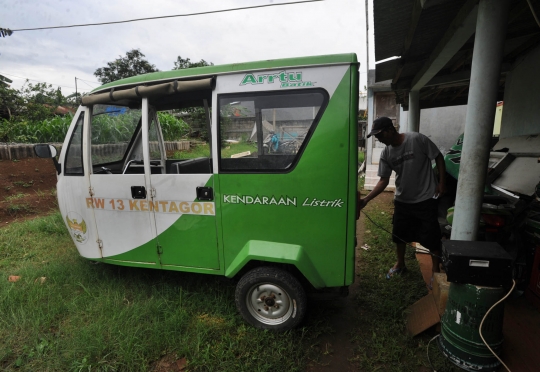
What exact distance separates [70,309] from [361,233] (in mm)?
4091

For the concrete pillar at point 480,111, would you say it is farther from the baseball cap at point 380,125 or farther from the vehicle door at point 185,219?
the vehicle door at point 185,219

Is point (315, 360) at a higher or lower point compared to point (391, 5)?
lower

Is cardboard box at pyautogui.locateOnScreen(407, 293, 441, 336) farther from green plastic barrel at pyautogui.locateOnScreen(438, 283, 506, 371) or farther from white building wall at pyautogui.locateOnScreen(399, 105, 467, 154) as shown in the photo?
white building wall at pyautogui.locateOnScreen(399, 105, 467, 154)

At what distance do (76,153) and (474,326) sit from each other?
11.9 feet

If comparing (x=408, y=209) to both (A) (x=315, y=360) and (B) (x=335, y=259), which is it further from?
(A) (x=315, y=360)

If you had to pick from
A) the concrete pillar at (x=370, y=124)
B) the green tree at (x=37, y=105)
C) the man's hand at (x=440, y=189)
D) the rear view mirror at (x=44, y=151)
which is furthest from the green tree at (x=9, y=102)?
the man's hand at (x=440, y=189)

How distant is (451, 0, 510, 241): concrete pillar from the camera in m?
1.89

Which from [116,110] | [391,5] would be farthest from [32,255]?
[391,5]

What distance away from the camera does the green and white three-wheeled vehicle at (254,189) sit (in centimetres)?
212

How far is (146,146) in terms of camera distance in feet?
8.43

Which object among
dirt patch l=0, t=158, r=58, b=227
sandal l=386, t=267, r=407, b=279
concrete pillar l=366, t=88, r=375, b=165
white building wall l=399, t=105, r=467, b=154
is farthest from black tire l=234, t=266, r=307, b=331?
white building wall l=399, t=105, r=467, b=154

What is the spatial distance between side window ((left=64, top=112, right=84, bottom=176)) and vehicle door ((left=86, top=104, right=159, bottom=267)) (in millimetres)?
105

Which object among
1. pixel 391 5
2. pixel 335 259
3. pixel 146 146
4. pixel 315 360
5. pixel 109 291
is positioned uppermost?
pixel 391 5

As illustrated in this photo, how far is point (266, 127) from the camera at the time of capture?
7.80 feet
